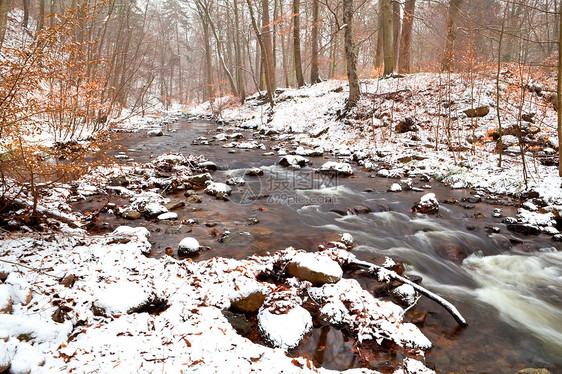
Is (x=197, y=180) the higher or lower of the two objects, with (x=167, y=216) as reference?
higher

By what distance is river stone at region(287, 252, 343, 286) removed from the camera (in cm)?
356

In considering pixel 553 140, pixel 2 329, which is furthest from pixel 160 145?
pixel 553 140

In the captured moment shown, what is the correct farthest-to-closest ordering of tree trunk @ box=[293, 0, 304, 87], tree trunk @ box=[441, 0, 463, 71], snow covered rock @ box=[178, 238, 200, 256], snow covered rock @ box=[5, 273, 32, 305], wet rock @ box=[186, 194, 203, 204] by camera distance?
tree trunk @ box=[293, 0, 304, 87] → tree trunk @ box=[441, 0, 463, 71] → wet rock @ box=[186, 194, 203, 204] → snow covered rock @ box=[178, 238, 200, 256] → snow covered rock @ box=[5, 273, 32, 305]

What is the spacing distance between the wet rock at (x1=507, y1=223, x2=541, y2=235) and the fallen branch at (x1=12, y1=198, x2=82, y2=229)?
780 cm

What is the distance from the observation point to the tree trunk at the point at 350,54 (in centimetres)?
1212

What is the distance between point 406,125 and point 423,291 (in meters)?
9.61

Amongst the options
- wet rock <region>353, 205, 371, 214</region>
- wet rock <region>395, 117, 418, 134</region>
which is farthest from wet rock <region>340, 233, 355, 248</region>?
wet rock <region>395, 117, 418, 134</region>

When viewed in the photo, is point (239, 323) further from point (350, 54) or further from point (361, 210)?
point (350, 54)

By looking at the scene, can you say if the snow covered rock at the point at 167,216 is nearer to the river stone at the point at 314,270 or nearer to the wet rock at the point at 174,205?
the wet rock at the point at 174,205

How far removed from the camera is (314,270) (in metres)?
3.59

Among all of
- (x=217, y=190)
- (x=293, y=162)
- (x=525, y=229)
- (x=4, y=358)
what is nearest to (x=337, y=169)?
(x=293, y=162)

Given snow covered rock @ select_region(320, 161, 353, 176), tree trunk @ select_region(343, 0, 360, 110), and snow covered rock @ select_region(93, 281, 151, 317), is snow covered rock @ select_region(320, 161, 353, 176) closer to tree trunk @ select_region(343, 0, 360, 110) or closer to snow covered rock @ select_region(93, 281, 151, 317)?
tree trunk @ select_region(343, 0, 360, 110)

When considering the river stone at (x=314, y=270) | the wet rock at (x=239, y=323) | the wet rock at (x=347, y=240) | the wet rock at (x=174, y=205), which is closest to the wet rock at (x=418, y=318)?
the river stone at (x=314, y=270)

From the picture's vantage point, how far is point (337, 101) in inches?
626
